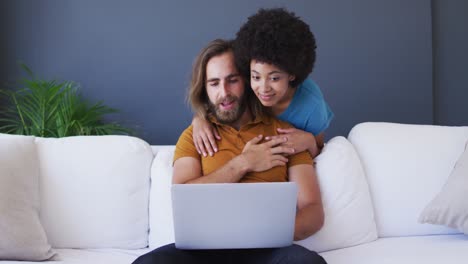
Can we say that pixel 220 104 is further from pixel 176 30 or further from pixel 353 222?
pixel 176 30

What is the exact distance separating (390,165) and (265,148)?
0.56 m

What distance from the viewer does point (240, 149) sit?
2434 millimetres

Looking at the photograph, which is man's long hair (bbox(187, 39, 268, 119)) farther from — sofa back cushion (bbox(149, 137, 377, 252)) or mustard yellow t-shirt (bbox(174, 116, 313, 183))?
sofa back cushion (bbox(149, 137, 377, 252))

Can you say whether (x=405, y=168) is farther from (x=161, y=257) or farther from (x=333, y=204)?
(x=161, y=257)

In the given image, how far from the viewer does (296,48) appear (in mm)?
2355

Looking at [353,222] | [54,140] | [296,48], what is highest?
[296,48]

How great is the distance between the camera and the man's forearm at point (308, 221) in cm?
229

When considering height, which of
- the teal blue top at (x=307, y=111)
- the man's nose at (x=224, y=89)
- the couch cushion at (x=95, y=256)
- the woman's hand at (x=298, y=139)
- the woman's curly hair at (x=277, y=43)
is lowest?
the couch cushion at (x=95, y=256)

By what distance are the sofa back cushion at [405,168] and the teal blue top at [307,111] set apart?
291mm

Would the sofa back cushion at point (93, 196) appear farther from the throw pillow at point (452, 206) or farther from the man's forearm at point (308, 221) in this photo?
the throw pillow at point (452, 206)

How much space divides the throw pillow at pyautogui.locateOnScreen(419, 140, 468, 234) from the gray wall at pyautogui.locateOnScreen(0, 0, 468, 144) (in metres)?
1.27

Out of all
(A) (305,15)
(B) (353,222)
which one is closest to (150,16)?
(A) (305,15)

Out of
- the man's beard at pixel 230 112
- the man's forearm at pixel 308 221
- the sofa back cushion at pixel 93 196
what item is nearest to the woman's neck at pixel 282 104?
the man's beard at pixel 230 112

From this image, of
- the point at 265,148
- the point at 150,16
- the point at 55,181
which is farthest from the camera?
the point at 150,16
